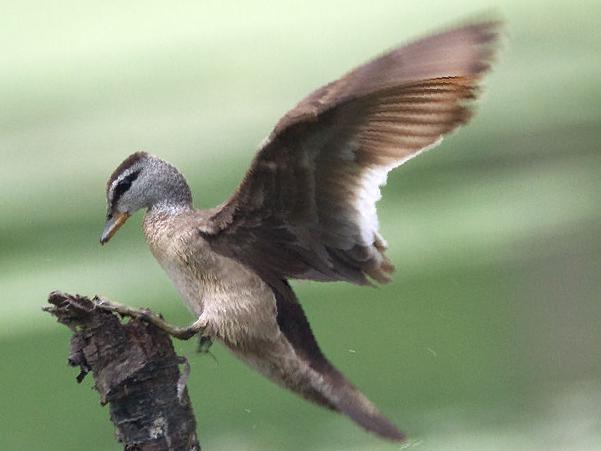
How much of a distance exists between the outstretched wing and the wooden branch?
0.42 m

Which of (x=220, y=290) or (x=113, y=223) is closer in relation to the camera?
(x=220, y=290)

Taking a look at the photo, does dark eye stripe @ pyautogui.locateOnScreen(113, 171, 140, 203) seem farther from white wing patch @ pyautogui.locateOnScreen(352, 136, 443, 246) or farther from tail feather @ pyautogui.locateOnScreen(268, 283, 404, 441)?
white wing patch @ pyautogui.locateOnScreen(352, 136, 443, 246)

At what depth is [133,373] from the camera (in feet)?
10.3

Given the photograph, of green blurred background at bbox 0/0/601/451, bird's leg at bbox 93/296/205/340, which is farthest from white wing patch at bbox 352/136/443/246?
bird's leg at bbox 93/296/205/340

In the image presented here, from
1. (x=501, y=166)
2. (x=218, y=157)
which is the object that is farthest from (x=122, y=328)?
(x=218, y=157)

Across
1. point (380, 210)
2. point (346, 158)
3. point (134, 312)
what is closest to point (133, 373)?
point (134, 312)

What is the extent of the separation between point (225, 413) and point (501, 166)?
2.64 m

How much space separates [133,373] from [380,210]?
14.0 feet

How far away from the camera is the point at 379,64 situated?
3.13 metres

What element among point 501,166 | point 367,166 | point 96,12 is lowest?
point 501,166

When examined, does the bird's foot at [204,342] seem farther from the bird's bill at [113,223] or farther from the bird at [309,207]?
the bird's bill at [113,223]

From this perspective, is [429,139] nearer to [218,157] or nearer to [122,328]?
[122,328]

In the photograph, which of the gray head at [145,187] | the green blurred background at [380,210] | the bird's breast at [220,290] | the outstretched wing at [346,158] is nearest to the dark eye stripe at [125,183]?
the gray head at [145,187]

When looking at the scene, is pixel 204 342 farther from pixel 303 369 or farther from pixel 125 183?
pixel 125 183
